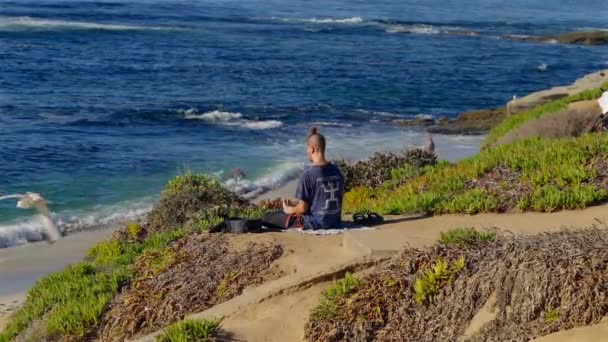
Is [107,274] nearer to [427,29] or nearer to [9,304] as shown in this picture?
[9,304]

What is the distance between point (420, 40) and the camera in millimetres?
55094

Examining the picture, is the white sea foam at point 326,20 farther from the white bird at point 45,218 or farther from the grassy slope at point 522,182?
the grassy slope at point 522,182

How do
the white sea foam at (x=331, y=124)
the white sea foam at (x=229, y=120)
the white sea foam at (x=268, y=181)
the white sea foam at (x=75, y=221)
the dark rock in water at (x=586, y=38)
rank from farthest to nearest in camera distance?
the dark rock in water at (x=586, y=38) < the white sea foam at (x=331, y=124) < the white sea foam at (x=229, y=120) < the white sea foam at (x=268, y=181) < the white sea foam at (x=75, y=221)

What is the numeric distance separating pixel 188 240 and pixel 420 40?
47.0m

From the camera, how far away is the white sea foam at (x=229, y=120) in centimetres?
2800

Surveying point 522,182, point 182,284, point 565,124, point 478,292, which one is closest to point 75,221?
point 565,124

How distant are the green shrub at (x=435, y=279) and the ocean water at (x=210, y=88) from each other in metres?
10.6

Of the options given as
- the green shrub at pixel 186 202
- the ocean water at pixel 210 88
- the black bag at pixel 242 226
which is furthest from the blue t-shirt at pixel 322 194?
the ocean water at pixel 210 88

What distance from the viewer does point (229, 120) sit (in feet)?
94.7

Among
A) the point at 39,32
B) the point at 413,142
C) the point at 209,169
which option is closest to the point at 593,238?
the point at 209,169

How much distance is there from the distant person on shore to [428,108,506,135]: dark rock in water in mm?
18610

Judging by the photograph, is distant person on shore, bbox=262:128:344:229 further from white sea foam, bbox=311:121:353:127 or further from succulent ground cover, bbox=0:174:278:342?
white sea foam, bbox=311:121:353:127

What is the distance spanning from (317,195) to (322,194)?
0.06 m

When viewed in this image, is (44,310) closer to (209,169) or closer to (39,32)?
(209,169)
